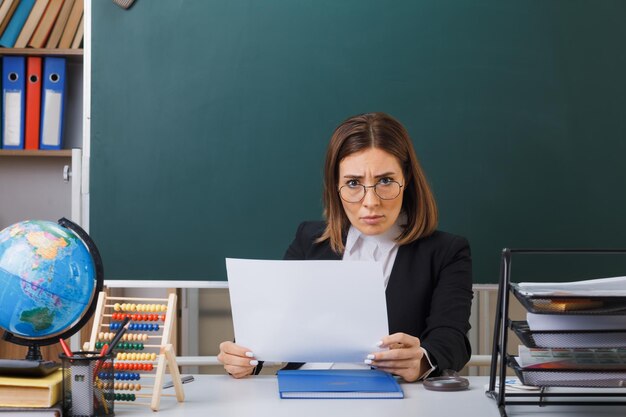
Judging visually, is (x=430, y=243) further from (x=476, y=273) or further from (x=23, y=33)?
(x=23, y=33)

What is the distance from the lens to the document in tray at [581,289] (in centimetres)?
132

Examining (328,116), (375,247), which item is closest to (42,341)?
(375,247)

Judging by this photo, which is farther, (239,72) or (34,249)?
(239,72)

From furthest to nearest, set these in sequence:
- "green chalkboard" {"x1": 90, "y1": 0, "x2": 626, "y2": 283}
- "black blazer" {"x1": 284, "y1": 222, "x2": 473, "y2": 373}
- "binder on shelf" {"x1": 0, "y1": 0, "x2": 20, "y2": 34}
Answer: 1. "binder on shelf" {"x1": 0, "y1": 0, "x2": 20, "y2": 34}
2. "green chalkboard" {"x1": 90, "y1": 0, "x2": 626, "y2": 283}
3. "black blazer" {"x1": 284, "y1": 222, "x2": 473, "y2": 373}

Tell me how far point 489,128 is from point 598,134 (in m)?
0.37

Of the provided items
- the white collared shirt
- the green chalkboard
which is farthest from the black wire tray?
the green chalkboard

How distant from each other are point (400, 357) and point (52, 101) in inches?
87.2

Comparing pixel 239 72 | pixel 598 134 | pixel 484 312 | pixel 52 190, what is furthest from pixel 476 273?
pixel 52 190

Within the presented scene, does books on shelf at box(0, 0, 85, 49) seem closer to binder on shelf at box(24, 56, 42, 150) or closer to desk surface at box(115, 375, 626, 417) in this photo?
binder on shelf at box(24, 56, 42, 150)

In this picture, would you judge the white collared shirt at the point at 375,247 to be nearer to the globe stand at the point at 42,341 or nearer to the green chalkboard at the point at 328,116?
the green chalkboard at the point at 328,116

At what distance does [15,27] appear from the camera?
3293 mm

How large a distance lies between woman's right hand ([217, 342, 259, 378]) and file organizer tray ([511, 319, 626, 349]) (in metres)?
0.62

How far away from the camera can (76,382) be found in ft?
4.40

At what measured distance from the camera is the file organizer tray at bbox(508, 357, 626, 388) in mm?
1363
